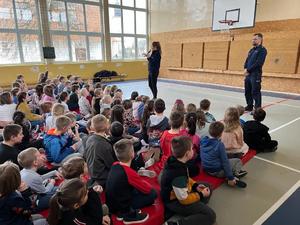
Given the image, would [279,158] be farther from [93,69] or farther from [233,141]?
[93,69]

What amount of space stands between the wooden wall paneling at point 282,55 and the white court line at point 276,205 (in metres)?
6.74

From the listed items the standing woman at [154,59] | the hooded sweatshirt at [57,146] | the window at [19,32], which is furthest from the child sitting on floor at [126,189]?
the window at [19,32]

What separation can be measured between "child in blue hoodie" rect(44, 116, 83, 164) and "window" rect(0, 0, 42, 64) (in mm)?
9099

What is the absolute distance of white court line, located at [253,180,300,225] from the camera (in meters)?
2.11

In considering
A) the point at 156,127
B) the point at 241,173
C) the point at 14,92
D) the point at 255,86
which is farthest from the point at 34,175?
the point at 255,86

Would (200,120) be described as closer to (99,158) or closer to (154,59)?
(99,158)

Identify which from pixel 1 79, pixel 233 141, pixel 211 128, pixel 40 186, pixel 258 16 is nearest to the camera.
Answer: pixel 40 186

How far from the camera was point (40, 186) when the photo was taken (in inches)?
84.7

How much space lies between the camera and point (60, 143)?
290 cm

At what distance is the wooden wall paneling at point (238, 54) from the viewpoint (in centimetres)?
930

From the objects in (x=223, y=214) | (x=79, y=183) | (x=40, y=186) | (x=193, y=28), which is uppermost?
(x=193, y=28)

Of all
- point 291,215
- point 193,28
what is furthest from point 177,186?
point 193,28

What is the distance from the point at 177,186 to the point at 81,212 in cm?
75

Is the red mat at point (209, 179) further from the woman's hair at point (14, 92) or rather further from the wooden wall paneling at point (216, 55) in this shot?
the wooden wall paneling at point (216, 55)
